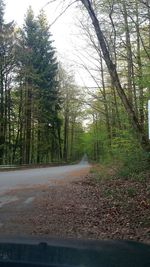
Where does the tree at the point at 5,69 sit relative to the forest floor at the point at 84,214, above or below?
above

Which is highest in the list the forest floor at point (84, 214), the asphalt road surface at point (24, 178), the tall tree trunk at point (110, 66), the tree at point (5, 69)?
the tree at point (5, 69)

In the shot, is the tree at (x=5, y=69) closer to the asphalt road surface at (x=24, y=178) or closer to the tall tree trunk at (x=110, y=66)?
the asphalt road surface at (x=24, y=178)

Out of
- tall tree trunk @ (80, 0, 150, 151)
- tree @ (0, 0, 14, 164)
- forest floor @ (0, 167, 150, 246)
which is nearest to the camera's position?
forest floor @ (0, 167, 150, 246)

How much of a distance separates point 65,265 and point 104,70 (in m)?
24.4

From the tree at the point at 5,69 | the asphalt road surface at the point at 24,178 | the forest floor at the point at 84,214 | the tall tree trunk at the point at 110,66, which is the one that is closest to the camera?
the forest floor at the point at 84,214

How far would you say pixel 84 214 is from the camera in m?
10.9

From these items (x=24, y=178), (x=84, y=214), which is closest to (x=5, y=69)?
(x=24, y=178)

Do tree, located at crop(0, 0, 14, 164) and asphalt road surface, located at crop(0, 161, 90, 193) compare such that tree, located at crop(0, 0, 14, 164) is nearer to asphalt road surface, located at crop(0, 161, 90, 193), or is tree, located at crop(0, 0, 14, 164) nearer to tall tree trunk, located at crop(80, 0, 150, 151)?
asphalt road surface, located at crop(0, 161, 90, 193)

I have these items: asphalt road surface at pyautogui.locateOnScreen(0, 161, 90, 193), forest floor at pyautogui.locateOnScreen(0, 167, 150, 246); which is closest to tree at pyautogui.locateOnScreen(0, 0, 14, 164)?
asphalt road surface at pyautogui.locateOnScreen(0, 161, 90, 193)

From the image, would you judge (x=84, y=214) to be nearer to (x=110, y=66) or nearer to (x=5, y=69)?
(x=110, y=66)

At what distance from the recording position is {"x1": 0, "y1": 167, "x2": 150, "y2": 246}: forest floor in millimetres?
9023

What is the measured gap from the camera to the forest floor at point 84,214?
9.02 m

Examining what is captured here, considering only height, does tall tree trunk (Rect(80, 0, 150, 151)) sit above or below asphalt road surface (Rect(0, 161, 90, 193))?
above

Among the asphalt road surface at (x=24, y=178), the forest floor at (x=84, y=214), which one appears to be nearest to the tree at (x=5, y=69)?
the asphalt road surface at (x=24, y=178)
